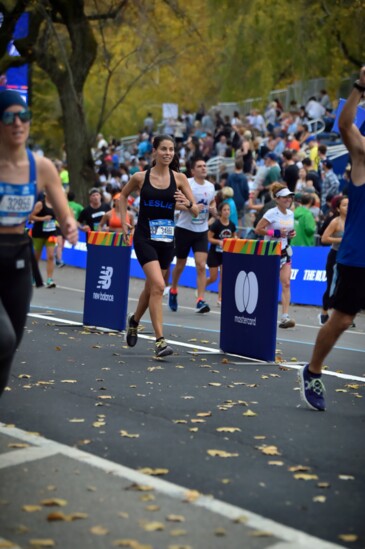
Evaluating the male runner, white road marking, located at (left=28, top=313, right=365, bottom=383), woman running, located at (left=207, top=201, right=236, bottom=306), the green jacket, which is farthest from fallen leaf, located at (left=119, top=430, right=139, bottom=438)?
the green jacket

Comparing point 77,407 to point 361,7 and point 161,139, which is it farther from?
point 361,7

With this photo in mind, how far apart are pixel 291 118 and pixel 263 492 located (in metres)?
30.2

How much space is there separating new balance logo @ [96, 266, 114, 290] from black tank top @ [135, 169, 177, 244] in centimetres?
239

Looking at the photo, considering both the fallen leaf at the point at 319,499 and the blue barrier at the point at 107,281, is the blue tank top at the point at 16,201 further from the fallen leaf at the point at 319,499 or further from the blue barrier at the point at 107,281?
the blue barrier at the point at 107,281

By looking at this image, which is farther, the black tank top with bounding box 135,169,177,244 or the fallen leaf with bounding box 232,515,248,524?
the black tank top with bounding box 135,169,177,244

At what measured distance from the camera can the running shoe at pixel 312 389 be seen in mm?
8547

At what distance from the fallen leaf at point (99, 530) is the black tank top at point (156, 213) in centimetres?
629

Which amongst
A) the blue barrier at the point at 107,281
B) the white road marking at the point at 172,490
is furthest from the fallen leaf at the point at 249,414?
the blue barrier at the point at 107,281

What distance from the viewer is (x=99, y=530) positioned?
5473mm

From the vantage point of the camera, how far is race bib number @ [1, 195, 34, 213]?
662 cm

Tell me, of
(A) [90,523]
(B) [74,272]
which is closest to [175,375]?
(A) [90,523]

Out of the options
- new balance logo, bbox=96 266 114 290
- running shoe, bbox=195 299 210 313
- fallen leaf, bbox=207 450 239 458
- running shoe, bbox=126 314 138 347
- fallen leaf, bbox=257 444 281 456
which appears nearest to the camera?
fallen leaf, bbox=207 450 239 458

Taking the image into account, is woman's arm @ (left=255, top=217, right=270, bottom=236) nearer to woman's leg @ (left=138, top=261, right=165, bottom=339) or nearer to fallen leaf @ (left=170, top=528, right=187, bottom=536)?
woman's leg @ (left=138, top=261, right=165, bottom=339)

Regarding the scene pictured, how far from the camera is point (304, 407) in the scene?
884 centimetres
